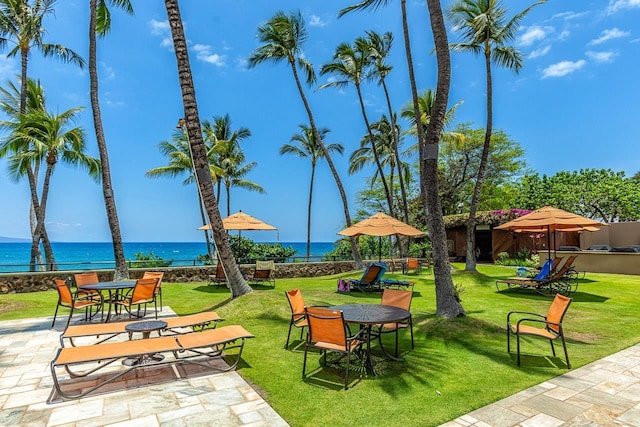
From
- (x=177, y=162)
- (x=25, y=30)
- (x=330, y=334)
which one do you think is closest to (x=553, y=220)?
(x=330, y=334)

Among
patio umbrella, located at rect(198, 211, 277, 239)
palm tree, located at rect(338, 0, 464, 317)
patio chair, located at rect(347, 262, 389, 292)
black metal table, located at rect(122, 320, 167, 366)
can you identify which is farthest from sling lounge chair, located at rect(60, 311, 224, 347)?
patio umbrella, located at rect(198, 211, 277, 239)

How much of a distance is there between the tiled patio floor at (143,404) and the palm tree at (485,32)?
13.2 metres

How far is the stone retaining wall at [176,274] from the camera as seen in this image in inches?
481

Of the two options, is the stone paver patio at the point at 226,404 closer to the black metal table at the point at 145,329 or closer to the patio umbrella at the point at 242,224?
the black metal table at the point at 145,329

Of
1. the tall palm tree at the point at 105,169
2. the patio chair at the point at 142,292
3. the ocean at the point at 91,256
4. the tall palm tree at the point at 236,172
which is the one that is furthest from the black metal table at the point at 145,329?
the tall palm tree at the point at 236,172

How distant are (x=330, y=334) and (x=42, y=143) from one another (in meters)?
15.4

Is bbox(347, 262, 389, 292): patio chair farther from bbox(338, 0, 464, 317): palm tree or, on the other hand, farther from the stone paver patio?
the stone paver patio

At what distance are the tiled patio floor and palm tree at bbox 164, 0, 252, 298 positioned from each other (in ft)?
13.5

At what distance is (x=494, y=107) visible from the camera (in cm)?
1595

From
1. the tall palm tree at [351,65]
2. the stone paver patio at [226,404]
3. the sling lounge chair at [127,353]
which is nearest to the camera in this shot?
the stone paver patio at [226,404]

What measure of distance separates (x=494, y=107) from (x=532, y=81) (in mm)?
11486

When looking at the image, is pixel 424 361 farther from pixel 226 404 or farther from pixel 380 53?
pixel 380 53

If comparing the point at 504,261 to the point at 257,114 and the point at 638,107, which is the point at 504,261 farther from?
the point at 257,114

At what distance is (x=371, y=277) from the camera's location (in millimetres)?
11828
